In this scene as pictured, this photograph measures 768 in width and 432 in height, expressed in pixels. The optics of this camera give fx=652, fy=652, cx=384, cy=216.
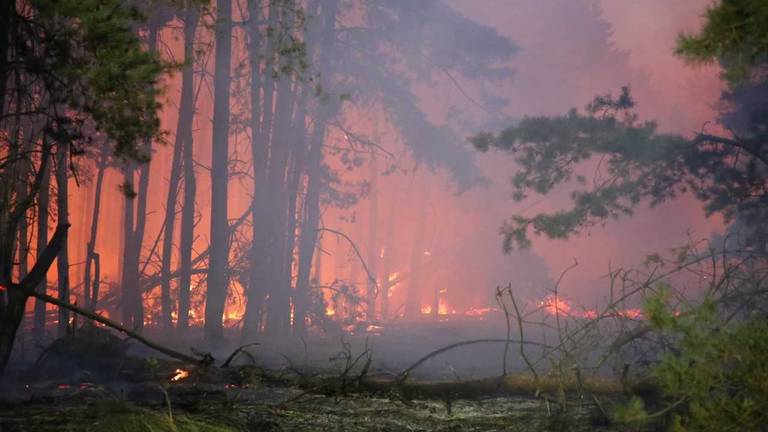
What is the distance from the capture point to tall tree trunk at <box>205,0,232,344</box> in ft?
56.2

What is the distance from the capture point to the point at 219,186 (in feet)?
56.9

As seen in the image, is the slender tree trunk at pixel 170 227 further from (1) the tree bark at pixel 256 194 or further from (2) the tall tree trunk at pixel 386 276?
(2) the tall tree trunk at pixel 386 276

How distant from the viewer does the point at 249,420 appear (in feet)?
18.0

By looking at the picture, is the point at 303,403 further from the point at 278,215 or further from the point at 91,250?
the point at 278,215

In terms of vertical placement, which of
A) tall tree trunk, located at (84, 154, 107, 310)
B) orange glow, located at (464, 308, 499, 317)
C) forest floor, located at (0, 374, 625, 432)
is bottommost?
forest floor, located at (0, 374, 625, 432)

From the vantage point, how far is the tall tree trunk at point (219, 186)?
56.2 feet

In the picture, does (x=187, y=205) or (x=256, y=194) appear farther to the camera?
(x=256, y=194)

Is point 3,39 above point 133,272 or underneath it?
above

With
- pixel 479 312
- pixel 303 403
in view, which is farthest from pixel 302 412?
pixel 479 312

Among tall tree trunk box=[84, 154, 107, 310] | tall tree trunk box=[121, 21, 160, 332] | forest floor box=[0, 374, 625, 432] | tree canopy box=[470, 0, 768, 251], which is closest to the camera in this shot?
forest floor box=[0, 374, 625, 432]

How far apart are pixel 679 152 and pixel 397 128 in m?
14.5

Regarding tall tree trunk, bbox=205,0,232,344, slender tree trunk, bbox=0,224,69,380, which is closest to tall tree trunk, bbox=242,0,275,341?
tall tree trunk, bbox=205,0,232,344

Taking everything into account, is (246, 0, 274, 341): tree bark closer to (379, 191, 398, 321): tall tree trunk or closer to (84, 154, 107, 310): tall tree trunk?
(84, 154, 107, 310): tall tree trunk

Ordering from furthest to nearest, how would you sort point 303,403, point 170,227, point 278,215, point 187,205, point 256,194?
1. point 170,227
2. point 278,215
3. point 256,194
4. point 187,205
5. point 303,403
